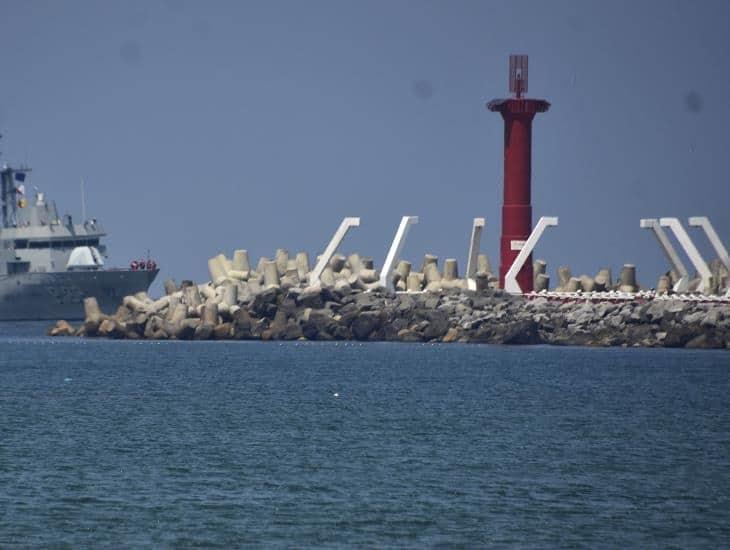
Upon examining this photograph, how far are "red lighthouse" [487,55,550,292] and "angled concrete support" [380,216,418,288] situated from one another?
6474mm

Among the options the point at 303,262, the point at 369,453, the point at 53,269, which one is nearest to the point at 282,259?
the point at 303,262

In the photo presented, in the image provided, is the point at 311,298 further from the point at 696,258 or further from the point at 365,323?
the point at 696,258

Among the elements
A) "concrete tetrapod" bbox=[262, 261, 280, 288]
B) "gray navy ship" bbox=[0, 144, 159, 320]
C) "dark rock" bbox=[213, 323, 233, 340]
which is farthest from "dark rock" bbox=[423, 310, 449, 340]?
"gray navy ship" bbox=[0, 144, 159, 320]

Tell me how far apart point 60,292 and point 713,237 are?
150 ft

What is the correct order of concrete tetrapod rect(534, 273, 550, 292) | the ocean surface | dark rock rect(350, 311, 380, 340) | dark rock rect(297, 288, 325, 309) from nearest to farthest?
the ocean surface
dark rock rect(350, 311, 380, 340)
dark rock rect(297, 288, 325, 309)
concrete tetrapod rect(534, 273, 550, 292)

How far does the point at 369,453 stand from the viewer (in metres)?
38.3

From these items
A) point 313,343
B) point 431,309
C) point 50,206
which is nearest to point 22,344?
point 313,343

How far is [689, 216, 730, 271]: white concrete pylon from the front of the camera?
8001cm

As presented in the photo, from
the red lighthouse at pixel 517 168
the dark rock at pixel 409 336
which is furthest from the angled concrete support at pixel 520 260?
the dark rock at pixel 409 336

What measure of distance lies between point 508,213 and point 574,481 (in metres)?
45.8

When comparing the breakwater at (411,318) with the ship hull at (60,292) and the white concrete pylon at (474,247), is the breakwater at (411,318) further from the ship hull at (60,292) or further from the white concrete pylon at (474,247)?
the ship hull at (60,292)

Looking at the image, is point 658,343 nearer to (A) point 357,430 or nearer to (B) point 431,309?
(B) point 431,309

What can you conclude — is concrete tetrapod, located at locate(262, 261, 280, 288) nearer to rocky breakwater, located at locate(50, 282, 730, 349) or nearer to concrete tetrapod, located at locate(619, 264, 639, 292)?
rocky breakwater, located at locate(50, 282, 730, 349)

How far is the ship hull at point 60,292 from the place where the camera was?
107438 mm
